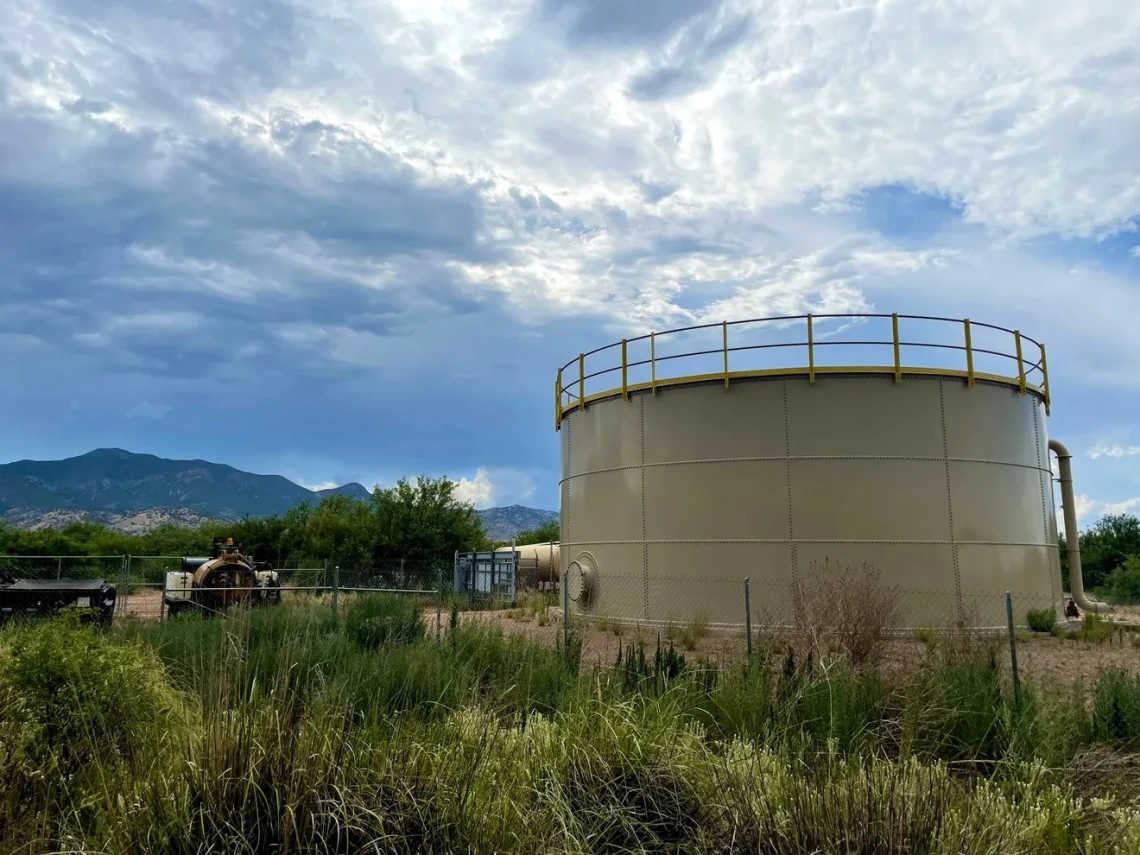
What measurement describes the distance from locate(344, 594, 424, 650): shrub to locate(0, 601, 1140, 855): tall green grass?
4.04 meters

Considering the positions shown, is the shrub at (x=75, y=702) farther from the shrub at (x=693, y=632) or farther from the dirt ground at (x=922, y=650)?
the shrub at (x=693, y=632)

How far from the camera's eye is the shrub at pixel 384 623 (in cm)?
1104

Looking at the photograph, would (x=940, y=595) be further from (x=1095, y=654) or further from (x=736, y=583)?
(x=736, y=583)

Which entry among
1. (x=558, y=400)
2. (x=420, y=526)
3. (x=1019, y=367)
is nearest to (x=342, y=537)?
(x=420, y=526)

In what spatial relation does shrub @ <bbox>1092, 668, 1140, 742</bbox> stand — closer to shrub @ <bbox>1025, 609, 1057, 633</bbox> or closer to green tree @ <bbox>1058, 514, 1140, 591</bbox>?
shrub @ <bbox>1025, 609, 1057, 633</bbox>

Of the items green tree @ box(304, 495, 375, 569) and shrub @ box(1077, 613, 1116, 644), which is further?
green tree @ box(304, 495, 375, 569)

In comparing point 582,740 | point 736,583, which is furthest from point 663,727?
point 736,583

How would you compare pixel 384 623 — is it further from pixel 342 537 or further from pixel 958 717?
pixel 342 537

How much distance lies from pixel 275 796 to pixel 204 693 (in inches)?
65.6

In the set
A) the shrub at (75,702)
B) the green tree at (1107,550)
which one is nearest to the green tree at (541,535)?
the green tree at (1107,550)

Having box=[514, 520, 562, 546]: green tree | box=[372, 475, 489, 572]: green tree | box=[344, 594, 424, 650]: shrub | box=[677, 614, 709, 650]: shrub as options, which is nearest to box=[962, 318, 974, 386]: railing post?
box=[677, 614, 709, 650]: shrub

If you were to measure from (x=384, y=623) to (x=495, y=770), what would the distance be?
7.16 m

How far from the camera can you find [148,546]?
57.3m

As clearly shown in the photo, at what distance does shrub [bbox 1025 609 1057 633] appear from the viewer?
15750 mm
